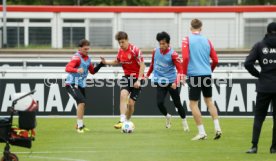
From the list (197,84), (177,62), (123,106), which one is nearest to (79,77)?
(123,106)

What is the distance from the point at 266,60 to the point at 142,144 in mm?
2937

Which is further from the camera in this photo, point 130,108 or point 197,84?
point 130,108

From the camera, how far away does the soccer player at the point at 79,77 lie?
1853 centimetres

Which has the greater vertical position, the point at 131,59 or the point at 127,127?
the point at 131,59

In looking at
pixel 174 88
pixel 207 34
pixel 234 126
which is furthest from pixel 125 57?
pixel 207 34

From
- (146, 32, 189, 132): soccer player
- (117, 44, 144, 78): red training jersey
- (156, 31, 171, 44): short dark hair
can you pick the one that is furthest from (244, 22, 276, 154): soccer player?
(117, 44, 144, 78): red training jersey

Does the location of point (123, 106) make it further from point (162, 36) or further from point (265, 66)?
point (265, 66)

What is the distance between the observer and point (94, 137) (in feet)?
56.5

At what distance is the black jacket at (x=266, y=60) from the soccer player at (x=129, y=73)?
4838 millimetres

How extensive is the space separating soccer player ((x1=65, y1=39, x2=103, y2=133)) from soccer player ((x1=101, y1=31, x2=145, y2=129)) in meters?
0.47

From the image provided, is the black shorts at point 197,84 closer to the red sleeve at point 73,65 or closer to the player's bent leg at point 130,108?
the player's bent leg at point 130,108

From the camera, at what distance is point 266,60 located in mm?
13734

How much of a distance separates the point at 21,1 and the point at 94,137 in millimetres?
39924

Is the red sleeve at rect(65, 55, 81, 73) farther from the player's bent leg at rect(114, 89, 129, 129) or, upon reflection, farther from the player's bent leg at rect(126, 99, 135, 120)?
the player's bent leg at rect(126, 99, 135, 120)
